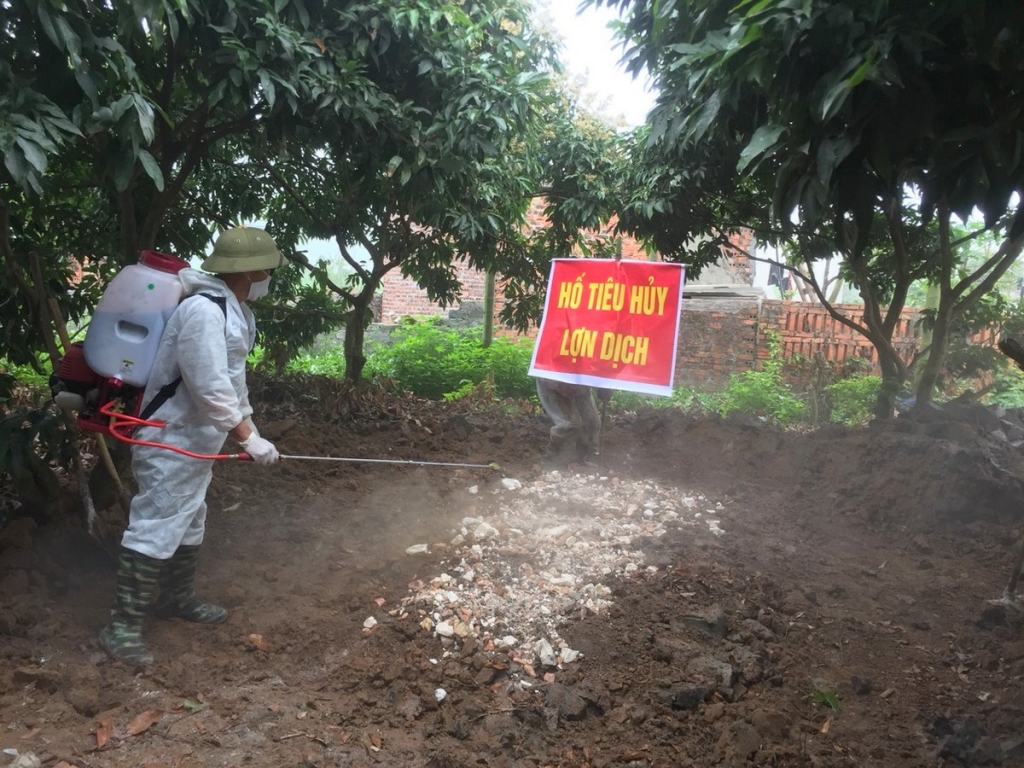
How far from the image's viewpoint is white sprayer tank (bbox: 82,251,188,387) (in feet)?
9.54

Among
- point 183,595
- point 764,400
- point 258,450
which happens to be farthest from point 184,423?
point 764,400

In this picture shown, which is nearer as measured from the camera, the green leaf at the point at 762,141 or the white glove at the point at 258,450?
the green leaf at the point at 762,141

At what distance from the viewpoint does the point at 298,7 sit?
3.67 meters

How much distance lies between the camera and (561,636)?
3.29m

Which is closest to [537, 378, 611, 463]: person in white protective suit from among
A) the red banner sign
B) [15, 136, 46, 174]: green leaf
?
the red banner sign

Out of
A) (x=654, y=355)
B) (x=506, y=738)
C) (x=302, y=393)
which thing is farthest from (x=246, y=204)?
(x=506, y=738)

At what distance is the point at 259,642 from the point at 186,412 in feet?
3.32

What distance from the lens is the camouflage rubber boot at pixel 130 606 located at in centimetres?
295

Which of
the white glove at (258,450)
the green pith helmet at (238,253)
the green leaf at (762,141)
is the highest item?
the green leaf at (762,141)

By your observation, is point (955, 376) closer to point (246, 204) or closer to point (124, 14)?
point (246, 204)

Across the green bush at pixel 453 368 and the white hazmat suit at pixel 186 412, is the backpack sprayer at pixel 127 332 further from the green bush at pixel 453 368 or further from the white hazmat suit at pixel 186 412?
the green bush at pixel 453 368

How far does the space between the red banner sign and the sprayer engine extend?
3.00 m

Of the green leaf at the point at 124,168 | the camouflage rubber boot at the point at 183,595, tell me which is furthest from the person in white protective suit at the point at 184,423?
the green leaf at the point at 124,168

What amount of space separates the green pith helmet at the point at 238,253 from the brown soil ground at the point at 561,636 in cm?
153
